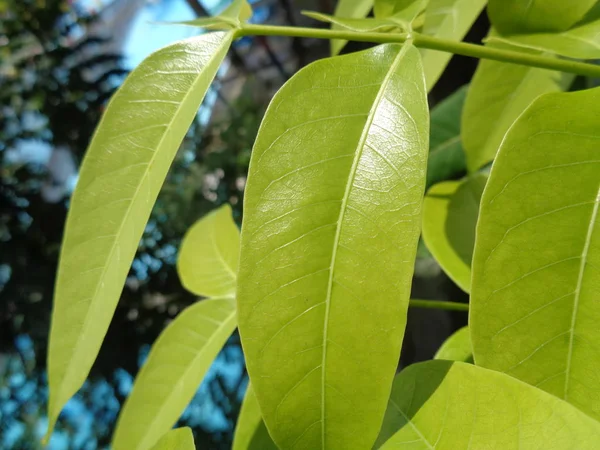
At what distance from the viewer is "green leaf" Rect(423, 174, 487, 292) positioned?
12.9 inches

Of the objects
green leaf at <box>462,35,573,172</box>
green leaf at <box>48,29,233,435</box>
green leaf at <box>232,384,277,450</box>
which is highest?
green leaf at <box>48,29,233,435</box>

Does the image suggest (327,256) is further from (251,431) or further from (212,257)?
(212,257)

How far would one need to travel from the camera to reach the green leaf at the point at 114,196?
217 mm

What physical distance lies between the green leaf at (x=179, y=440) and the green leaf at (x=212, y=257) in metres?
0.18

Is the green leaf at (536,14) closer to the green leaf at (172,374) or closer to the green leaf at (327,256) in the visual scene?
the green leaf at (327,256)

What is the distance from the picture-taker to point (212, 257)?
428 millimetres

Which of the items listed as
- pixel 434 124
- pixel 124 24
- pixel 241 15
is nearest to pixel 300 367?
pixel 241 15

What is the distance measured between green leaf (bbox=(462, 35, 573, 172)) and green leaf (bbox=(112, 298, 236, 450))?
23 centimetres

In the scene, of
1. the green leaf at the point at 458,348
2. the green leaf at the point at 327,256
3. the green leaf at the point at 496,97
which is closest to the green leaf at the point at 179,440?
the green leaf at the point at 327,256

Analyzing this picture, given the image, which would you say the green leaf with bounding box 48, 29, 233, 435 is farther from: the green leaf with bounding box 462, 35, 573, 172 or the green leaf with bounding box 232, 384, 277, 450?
the green leaf with bounding box 462, 35, 573, 172

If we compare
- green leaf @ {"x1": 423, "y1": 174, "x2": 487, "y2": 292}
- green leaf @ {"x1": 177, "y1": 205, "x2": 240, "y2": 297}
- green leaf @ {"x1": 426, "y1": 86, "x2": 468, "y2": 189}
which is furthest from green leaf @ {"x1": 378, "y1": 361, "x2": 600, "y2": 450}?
green leaf @ {"x1": 426, "y1": 86, "x2": 468, "y2": 189}

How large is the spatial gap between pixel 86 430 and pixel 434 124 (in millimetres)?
1634

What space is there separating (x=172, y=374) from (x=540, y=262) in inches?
9.8

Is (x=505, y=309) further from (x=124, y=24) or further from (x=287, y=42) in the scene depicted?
(x=124, y=24)
